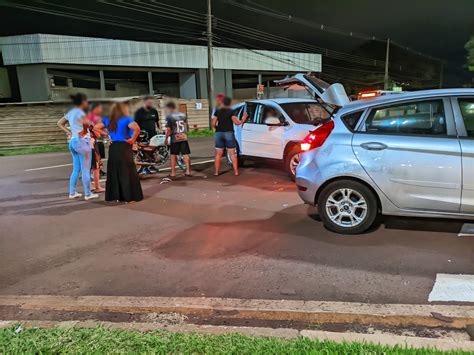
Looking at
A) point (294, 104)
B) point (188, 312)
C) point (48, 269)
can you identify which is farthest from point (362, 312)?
point (294, 104)

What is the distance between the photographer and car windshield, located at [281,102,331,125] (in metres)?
8.69

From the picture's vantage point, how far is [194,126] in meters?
27.0

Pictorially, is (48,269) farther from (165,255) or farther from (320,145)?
(320,145)

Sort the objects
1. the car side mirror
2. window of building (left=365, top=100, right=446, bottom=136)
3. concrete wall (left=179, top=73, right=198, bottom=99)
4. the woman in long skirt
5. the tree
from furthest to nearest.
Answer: concrete wall (left=179, top=73, right=198, bottom=99) < the tree < the car side mirror < the woman in long skirt < window of building (left=365, top=100, right=446, bottom=136)

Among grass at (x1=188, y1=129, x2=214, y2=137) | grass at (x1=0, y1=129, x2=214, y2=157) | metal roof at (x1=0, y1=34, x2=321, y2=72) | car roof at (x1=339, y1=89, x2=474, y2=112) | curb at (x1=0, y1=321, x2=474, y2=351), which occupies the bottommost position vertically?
grass at (x1=188, y1=129, x2=214, y2=137)

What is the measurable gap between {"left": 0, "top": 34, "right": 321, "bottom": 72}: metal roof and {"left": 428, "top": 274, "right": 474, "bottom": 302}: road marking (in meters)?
23.5

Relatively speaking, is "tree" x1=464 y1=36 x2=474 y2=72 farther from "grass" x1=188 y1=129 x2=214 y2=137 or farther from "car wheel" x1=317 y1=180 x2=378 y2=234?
"car wheel" x1=317 y1=180 x2=378 y2=234

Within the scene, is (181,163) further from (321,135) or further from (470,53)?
(470,53)

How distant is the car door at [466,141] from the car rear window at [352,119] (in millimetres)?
1045

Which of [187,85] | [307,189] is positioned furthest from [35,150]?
[187,85]

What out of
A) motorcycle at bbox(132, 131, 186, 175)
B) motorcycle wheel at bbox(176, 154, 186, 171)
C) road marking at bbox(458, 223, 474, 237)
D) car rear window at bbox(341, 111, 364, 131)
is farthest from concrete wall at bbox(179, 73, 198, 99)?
road marking at bbox(458, 223, 474, 237)

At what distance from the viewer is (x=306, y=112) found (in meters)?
8.93

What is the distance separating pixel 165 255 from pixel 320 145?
94.7 inches

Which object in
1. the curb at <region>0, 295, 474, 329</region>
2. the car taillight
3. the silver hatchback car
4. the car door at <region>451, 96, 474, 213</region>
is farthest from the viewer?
A: the car taillight
